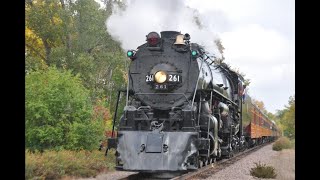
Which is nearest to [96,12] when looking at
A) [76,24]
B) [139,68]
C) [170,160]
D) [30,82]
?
[76,24]

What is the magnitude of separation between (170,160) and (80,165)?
117 inches

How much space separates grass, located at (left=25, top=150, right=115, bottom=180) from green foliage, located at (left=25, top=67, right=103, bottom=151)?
A: 47.2 inches

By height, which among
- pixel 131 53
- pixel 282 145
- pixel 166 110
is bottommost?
pixel 282 145

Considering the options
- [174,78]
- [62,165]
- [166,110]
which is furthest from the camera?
[166,110]

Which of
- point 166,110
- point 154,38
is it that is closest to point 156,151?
point 166,110

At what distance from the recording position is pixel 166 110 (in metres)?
12.4

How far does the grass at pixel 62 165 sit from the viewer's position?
35.8 ft

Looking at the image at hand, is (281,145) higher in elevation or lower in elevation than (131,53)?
lower

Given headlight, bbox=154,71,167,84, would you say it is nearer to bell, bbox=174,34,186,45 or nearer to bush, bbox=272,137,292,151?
bell, bbox=174,34,186,45

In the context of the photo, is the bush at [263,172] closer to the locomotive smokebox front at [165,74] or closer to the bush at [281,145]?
the locomotive smokebox front at [165,74]

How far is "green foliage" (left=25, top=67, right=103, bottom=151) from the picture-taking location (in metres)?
14.6

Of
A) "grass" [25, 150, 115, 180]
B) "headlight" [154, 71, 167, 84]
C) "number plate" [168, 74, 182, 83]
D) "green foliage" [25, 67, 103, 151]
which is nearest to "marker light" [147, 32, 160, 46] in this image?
"headlight" [154, 71, 167, 84]

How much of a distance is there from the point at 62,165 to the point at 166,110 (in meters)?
3.23

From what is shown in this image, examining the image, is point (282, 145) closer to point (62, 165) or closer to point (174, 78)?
point (174, 78)
